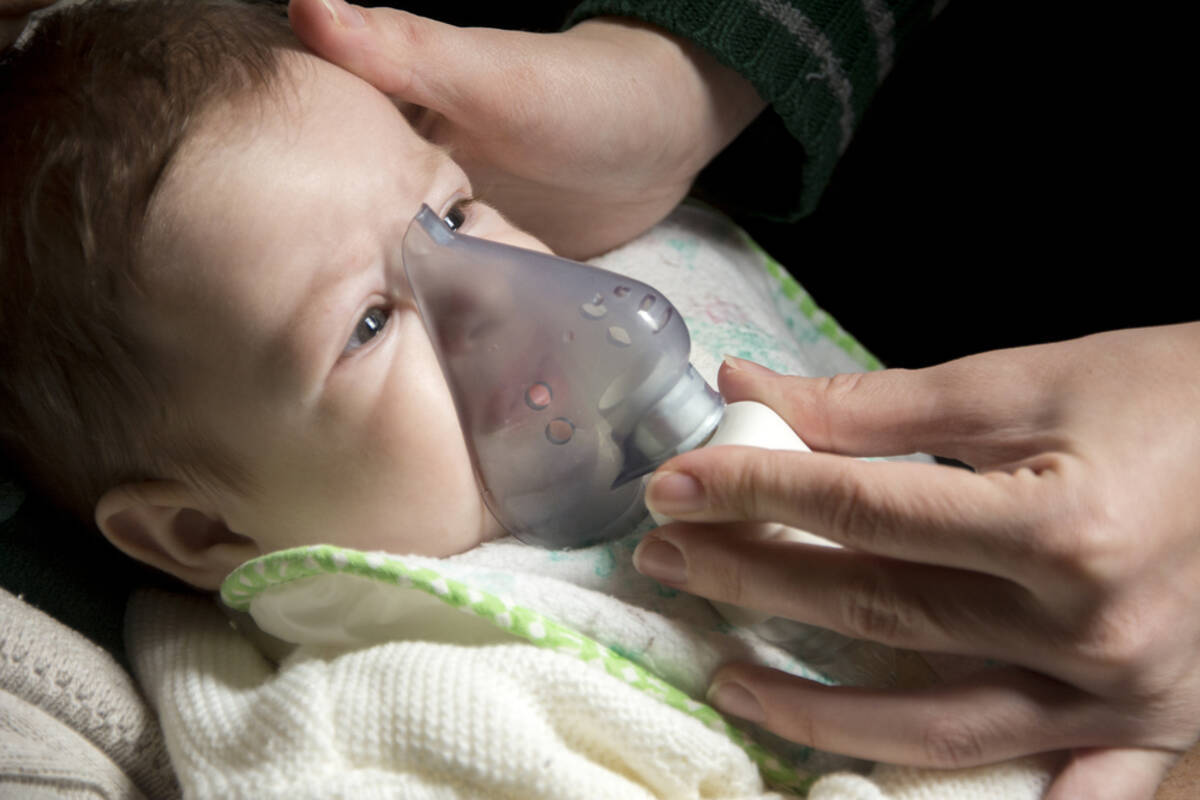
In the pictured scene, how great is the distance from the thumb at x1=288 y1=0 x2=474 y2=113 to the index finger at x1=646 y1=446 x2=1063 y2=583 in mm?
623

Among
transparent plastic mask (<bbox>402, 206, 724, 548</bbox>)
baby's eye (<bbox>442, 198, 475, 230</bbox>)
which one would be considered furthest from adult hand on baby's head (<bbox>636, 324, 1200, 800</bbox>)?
baby's eye (<bbox>442, 198, 475, 230</bbox>)

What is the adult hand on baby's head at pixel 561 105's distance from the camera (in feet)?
3.81

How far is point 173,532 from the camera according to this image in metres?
1.11

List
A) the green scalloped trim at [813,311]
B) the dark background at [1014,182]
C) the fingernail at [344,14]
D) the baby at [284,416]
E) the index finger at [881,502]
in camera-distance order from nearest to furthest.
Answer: the index finger at [881,502] < the baby at [284,416] < the fingernail at [344,14] < the dark background at [1014,182] < the green scalloped trim at [813,311]

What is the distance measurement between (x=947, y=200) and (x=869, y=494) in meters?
0.93

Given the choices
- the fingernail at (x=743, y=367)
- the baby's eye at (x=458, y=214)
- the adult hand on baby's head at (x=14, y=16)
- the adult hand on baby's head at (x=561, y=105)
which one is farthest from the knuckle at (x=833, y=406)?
the adult hand on baby's head at (x=14, y=16)

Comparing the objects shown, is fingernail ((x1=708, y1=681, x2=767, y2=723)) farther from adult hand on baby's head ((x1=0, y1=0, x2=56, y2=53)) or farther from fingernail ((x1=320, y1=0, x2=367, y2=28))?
adult hand on baby's head ((x1=0, y1=0, x2=56, y2=53))

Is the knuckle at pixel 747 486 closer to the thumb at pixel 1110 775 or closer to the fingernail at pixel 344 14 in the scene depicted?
the thumb at pixel 1110 775

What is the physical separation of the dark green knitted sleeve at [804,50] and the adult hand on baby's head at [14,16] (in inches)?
30.0

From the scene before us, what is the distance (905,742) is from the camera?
84 centimetres

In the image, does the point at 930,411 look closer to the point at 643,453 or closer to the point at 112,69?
the point at 643,453

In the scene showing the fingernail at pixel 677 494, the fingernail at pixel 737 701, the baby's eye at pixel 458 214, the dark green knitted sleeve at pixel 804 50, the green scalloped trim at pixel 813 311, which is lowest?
the green scalloped trim at pixel 813 311

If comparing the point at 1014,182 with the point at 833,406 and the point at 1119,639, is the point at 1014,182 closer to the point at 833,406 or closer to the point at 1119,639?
the point at 833,406

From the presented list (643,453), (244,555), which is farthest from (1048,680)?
(244,555)
